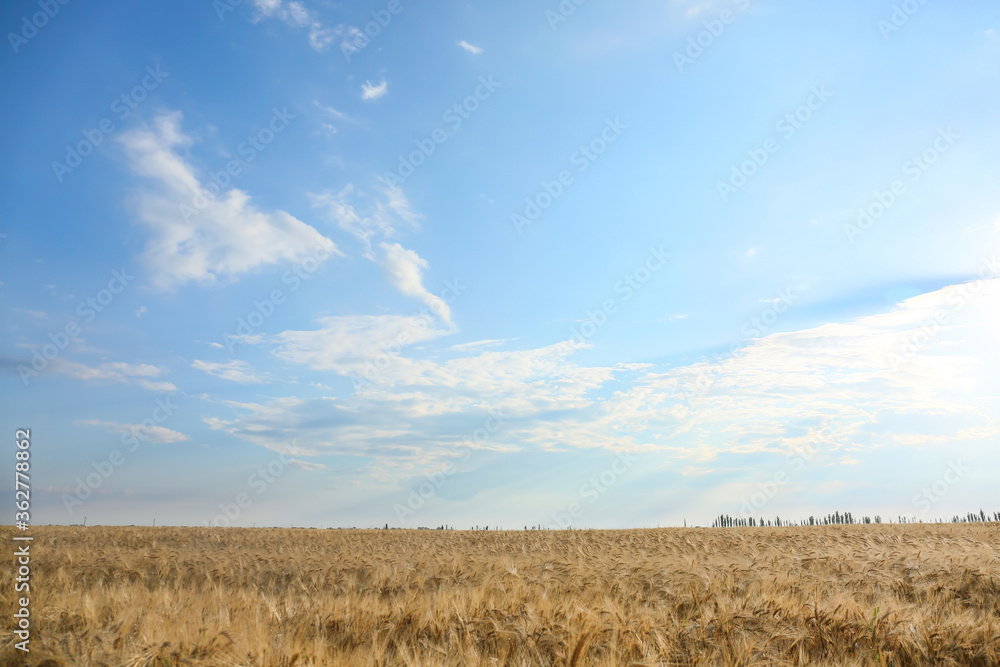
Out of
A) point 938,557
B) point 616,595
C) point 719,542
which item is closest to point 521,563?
point 616,595

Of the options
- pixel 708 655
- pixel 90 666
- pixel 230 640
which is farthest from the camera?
pixel 708 655

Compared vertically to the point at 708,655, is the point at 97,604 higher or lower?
higher

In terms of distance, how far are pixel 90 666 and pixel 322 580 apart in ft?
21.3

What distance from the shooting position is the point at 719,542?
1952 centimetres

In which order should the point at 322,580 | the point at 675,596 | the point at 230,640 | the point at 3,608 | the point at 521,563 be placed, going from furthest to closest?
1. the point at 521,563
2. the point at 322,580
3. the point at 675,596
4. the point at 3,608
5. the point at 230,640

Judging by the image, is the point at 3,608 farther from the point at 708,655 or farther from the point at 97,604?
the point at 708,655

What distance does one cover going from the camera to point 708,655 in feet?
18.9

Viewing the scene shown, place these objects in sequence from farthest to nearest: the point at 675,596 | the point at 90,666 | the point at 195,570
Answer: the point at 195,570
the point at 675,596
the point at 90,666

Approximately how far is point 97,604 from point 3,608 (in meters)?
1.52

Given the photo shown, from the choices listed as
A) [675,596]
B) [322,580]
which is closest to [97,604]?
[322,580]

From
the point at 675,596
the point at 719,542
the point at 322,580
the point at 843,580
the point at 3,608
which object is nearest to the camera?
the point at 3,608

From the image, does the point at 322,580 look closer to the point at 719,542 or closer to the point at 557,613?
the point at 557,613

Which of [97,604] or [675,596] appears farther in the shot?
[675,596]

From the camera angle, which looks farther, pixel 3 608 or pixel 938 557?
pixel 938 557
